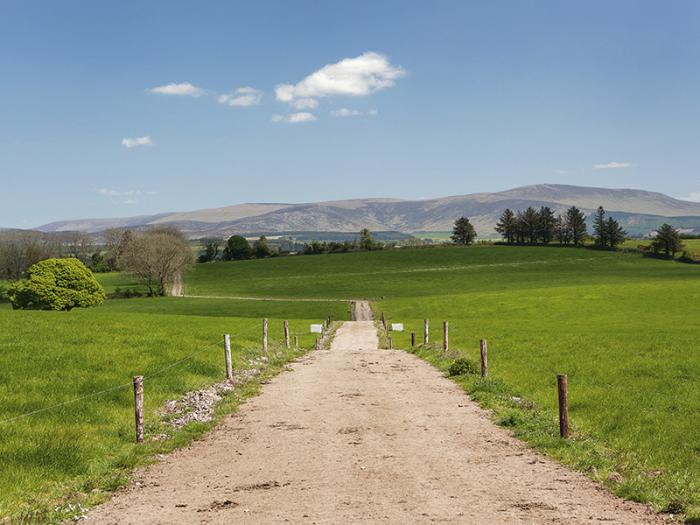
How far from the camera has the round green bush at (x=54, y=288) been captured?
7556cm

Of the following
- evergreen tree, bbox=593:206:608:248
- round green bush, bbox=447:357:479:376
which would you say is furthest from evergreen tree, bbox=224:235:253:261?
round green bush, bbox=447:357:479:376

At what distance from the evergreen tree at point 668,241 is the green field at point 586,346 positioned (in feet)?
39.6

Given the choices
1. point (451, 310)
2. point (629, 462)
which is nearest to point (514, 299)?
point (451, 310)

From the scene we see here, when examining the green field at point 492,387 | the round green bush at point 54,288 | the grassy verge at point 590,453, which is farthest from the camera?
the round green bush at point 54,288

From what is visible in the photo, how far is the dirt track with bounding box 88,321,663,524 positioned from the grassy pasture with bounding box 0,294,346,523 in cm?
118

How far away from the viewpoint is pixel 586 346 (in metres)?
37.8

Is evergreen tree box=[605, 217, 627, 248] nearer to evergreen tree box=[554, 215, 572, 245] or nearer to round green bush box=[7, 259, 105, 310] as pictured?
evergreen tree box=[554, 215, 572, 245]

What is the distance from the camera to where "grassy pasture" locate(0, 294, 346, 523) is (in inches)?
488

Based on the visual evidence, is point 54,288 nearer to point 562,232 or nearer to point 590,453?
point 590,453

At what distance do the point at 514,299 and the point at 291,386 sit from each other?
66928mm

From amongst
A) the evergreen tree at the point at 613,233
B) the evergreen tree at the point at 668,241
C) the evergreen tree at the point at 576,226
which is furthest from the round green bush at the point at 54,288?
the evergreen tree at the point at 576,226

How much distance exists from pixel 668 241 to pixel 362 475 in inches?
6667

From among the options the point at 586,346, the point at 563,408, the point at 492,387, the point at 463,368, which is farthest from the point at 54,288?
the point at 563,408

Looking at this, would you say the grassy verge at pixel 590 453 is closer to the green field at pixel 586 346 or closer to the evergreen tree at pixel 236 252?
the green field at pixel 586 346
